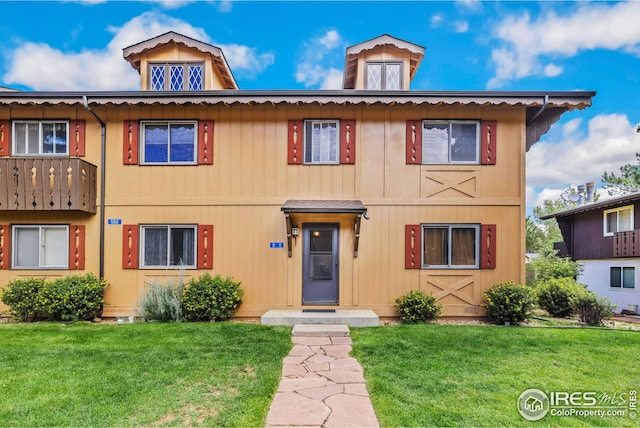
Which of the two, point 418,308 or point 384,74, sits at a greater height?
point 384,74

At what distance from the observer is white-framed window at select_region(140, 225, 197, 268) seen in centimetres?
917

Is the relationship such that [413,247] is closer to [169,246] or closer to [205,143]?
[205,143]

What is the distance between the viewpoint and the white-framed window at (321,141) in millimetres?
9242

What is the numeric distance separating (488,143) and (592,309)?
4.83 meters

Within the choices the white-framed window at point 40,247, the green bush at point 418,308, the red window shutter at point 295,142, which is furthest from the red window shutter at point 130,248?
the green bush at point 418,308

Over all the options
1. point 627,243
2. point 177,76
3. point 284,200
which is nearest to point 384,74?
point 284,200

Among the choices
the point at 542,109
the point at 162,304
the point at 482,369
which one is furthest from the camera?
the point at 542,109

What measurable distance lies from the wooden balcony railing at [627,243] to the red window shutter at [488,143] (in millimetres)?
8940

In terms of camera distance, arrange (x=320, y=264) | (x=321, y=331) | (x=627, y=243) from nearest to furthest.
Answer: (x=321, y=331), (x=320, y=264), (x=627, y=243)

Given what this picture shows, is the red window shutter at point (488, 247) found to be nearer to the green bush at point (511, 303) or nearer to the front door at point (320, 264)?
the green bush at point (511, 303)

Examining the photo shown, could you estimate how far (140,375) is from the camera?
4.67m

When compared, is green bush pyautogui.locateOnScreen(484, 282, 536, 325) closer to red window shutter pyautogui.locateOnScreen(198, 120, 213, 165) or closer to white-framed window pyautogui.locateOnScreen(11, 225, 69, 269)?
red window shutter pyautogui.locateOnScreen(198, 120, 213, 165)

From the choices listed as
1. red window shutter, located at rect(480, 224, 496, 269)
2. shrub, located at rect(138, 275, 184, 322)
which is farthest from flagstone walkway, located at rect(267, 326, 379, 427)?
red window shutter, located at rect(480, 224, 496, 269)

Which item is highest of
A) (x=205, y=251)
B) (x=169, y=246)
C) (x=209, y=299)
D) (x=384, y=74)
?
(x=384, y=74)
